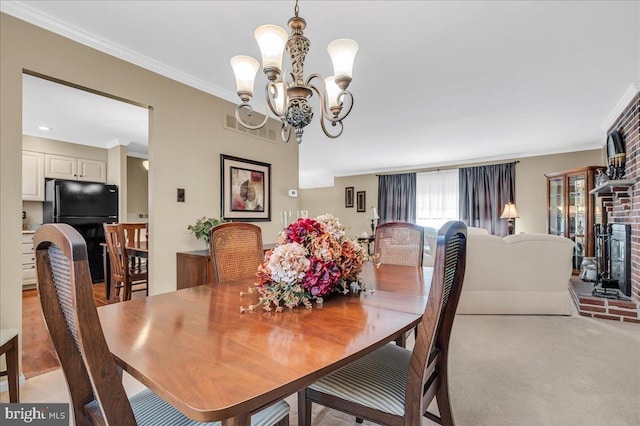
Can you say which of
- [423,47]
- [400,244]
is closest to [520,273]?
[400,244]

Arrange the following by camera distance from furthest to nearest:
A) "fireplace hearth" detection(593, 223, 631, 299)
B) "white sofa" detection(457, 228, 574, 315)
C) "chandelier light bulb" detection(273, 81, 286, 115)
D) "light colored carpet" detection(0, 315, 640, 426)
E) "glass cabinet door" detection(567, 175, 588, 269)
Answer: "glass cabinet door" detection(567, 175, 588, 269) → "fireplace hearth" detection(593, 223, 631, 299) → "white sofa" detection(457, 228, 574, 315) → "chandelier light bulb" detection(273, 81, 286, 115) → "light colored carpet" detection(0, 315, 640, 426)

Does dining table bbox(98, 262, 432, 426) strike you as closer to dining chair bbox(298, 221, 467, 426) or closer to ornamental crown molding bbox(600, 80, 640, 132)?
dining chair bbox(298, 221, 467, 426)

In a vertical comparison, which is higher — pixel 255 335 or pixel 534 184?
pixel 534 184

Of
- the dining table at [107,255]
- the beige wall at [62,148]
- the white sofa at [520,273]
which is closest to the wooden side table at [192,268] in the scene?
the dining table at [107,255]

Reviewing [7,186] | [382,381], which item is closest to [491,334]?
[382,381]

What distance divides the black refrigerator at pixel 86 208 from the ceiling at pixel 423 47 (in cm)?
321

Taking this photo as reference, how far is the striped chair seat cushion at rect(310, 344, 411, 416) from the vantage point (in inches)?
41.5

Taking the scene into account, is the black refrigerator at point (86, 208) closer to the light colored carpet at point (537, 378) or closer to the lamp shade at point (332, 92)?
the light colored carpet at point (537, 378)

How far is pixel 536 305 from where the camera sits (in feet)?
11.0

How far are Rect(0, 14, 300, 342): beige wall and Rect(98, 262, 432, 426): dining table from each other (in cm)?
143

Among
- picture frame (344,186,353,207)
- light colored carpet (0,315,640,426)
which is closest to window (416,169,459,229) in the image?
picture frame (344,186,353,207)

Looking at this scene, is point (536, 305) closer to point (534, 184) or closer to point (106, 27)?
point (534, 184)

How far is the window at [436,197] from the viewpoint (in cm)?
732

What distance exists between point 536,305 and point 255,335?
3576 millimetres
